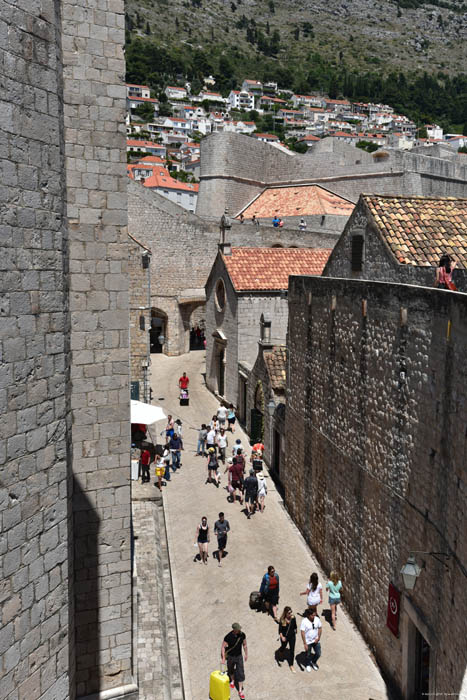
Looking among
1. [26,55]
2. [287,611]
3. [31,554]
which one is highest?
[26,55]

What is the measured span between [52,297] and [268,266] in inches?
768

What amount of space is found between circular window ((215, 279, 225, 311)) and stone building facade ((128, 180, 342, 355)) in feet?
26.5

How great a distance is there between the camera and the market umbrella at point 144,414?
1406 cm

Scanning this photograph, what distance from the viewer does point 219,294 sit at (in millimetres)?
24672

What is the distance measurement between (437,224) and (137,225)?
74.1ft

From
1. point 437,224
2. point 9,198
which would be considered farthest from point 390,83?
point 9,198

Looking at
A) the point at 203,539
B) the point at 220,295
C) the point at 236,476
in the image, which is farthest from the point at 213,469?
the point at 220,295

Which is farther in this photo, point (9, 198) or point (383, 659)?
point (383, 659)

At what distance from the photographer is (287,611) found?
9109mm

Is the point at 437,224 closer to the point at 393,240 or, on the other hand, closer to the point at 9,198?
the point at 393,240

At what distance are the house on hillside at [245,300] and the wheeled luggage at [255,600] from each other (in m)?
12.3

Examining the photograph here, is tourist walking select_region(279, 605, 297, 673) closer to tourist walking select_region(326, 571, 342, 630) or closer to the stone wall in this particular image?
tourist walking select_region(326, 571, 342, 630)

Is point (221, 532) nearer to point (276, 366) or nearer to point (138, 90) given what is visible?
point (276, 366)

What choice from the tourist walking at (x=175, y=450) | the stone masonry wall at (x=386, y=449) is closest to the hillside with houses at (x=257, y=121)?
the tourist walking at (x=175, y=450)
